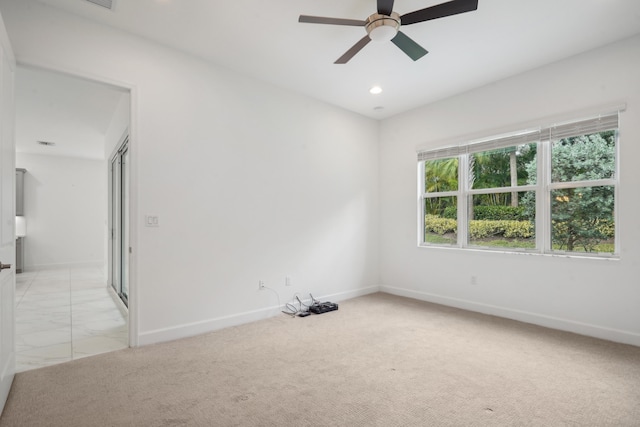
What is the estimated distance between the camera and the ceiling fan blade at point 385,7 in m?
2.16

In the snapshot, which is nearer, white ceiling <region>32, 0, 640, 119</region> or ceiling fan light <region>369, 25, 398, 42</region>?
Answer: ceiling fan light <region>369, 25, 398, 42</region>

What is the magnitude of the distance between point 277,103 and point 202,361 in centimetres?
293

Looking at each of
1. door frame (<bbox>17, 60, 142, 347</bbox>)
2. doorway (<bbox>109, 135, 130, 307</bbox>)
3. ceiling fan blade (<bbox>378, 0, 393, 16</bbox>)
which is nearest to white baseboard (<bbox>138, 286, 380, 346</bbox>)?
door frame (<bbox>17, 60, 142, 347</bbox>)

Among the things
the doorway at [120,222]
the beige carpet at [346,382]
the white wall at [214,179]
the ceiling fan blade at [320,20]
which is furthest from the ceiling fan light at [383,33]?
the doorway at [120,222]

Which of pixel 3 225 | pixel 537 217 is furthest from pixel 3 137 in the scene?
pixel 537 217

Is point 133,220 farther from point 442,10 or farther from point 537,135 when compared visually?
point 537,135

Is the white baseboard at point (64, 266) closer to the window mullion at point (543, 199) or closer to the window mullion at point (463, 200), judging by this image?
the window mullion at point (463, 200)

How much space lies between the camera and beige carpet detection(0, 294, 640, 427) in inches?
75.3

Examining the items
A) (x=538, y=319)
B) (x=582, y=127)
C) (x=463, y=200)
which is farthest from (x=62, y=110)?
(x=538, y=319)

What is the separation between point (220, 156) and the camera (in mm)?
3480

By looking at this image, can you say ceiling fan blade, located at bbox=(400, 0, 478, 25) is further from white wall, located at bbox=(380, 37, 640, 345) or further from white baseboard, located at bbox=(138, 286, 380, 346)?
white baseboard, located at bbox=(138, 286, 380, 346)

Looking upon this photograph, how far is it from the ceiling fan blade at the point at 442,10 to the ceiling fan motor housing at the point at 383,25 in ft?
0.19

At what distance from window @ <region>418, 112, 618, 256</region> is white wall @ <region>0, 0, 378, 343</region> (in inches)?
51.7

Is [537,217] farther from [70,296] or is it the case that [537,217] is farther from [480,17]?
[70,296]
